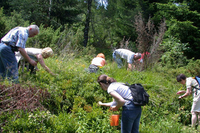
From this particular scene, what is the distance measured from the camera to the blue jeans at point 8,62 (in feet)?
11.7

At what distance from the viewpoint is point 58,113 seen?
3.65 m

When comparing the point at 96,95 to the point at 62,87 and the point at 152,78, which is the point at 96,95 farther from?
the point at 152,78

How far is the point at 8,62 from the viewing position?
366cm

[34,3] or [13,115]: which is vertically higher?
[34,3]

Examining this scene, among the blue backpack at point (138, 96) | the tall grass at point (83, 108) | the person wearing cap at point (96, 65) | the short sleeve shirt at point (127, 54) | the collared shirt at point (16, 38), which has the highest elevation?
the collared shirt at point (16, 38)

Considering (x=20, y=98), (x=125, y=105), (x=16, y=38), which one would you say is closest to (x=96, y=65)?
(x=16, y=38)

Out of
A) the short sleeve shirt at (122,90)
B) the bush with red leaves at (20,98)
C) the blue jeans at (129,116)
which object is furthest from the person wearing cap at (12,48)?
the blue jeans at (129,116)

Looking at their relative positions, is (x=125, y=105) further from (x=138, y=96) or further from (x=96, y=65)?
(x=96, y=65)

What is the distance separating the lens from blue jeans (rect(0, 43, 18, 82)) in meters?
3.58

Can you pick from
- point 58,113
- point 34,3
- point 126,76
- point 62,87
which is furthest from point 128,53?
point 34,3

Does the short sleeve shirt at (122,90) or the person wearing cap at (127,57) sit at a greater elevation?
the person wearing cap at (127,57)

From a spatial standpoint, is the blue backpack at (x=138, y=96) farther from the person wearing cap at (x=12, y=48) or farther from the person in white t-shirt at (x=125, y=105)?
the person wearing cap at (x=12, y=48)

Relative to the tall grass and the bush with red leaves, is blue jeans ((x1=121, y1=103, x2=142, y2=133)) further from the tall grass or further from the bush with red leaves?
the bush with red leaves

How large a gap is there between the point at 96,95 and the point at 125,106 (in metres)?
1.59
